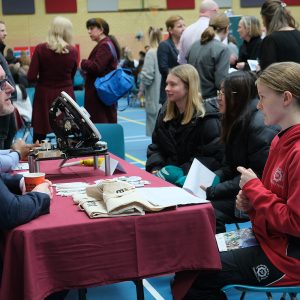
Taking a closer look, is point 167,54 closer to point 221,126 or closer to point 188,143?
point 188,143

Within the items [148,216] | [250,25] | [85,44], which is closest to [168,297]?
[148,216]

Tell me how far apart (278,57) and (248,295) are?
228 cm

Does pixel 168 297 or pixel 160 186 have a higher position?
pixel 160 186

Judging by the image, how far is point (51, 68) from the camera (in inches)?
228

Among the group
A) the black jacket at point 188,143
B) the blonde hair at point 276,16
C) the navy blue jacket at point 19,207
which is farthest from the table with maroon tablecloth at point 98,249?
the blonde hair at point 276,16

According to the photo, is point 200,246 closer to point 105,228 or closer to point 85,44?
point 105,228

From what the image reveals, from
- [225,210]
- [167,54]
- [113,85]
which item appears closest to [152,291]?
[225,210]

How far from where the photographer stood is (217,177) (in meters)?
3.35

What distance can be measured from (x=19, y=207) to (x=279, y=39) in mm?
3330

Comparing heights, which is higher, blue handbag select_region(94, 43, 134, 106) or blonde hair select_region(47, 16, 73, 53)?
blonde hair select_region(47, 16, 73, 53)

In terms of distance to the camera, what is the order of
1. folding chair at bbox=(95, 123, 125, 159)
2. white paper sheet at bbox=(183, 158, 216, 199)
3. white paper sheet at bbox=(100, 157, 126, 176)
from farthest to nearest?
folding chair at bbox=(95, 123, 125, 159) < white paper sheet at bbox=(183, 158, 216, 199) < white paper sheet at bbox=(100, 157, 126, 176)

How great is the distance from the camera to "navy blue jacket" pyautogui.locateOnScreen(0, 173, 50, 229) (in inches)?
80.9

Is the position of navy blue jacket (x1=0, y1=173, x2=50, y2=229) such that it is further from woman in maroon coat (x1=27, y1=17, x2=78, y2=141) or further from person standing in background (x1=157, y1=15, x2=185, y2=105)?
person standing in background (x1=157, y1=15, x2=185, y2=105)

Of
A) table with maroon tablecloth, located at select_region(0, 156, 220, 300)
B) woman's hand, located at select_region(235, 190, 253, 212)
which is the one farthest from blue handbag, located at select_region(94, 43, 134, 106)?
table with maroon tablecloth, located at select_region(0, 156, 220, 300)
